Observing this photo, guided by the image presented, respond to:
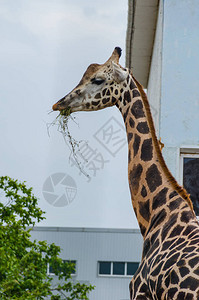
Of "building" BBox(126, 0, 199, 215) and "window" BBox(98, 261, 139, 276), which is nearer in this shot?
"building" BBox(126, 0, 199, 215)

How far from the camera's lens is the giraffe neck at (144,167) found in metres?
7.18

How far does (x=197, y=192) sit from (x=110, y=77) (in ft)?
8.83

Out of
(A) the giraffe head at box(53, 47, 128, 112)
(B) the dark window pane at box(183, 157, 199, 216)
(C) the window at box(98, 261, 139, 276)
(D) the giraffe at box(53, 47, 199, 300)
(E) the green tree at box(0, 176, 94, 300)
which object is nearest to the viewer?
(D) the giraffe at box(53, 47, 199, 300)

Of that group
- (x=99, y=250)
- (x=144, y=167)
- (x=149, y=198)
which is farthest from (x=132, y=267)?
(x=149, y=198)

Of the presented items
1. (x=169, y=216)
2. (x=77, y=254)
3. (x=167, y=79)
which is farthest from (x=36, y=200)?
(x=77, y=254)

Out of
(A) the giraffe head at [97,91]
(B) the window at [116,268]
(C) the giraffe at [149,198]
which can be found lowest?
(B) the window at [116,268]

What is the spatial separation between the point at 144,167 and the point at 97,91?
3.75 ft

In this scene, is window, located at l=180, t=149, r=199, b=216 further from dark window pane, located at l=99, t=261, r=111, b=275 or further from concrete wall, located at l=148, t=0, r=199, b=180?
dark window pane, located at l=99, t=261, r=111, b=275

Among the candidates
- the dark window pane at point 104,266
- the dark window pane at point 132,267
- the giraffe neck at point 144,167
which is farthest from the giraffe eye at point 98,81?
the dark window pane at point 104,266

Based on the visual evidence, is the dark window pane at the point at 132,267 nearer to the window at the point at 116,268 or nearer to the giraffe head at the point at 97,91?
the window at the point at 116,268

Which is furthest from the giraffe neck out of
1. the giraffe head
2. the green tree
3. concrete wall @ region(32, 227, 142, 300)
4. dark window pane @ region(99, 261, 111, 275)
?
dark window pane @ region(99, 261, 111, 275)

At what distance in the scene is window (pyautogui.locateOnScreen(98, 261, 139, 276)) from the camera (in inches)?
1684

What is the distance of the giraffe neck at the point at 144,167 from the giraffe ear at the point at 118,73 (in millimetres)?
72

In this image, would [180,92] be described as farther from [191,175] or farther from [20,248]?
[20,248]
